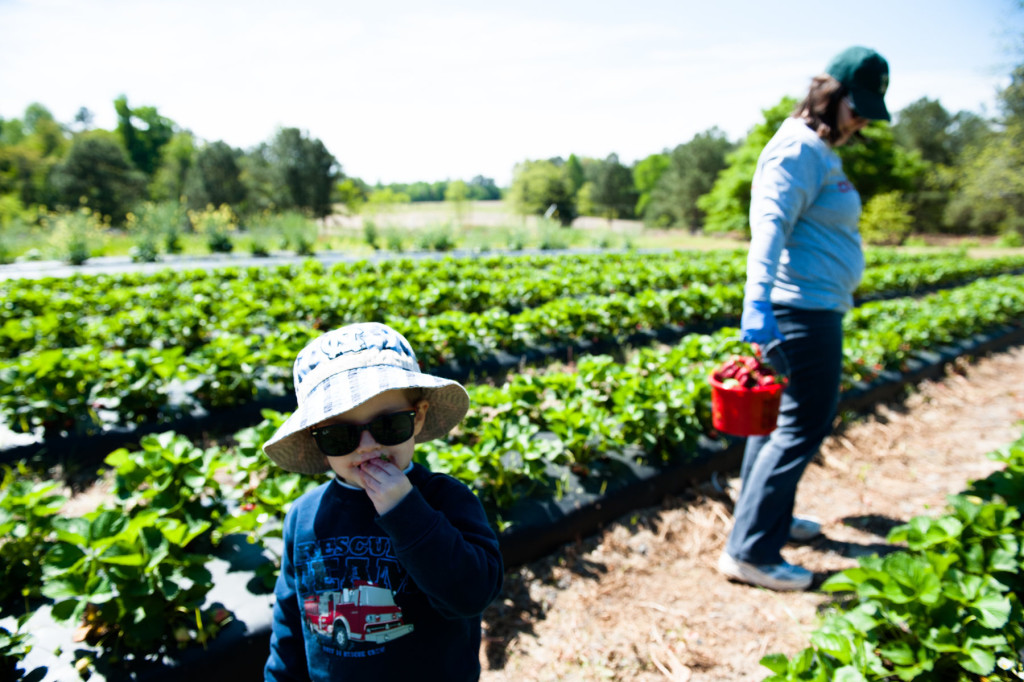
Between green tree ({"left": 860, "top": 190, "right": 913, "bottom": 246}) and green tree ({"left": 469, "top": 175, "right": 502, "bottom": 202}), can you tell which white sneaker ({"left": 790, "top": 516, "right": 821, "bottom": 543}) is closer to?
green tree ({"left": 860, "top": 190, "right": 913, "bottom": 246})

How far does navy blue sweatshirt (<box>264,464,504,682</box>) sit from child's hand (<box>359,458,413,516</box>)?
0.04 metres

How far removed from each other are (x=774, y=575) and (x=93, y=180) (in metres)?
55.8

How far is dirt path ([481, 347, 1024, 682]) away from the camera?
187 cm

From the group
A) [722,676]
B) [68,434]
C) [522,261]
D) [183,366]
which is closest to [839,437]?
[722,676]

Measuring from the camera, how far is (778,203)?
6.42ft

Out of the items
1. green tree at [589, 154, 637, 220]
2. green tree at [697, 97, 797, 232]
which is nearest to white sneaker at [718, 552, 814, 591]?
green tree at [697, 97, 797, 232]

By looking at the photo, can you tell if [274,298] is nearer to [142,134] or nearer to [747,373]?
[747,373]

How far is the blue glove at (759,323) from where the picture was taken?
1.90m

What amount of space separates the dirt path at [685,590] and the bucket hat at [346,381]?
→ 3.86 ft

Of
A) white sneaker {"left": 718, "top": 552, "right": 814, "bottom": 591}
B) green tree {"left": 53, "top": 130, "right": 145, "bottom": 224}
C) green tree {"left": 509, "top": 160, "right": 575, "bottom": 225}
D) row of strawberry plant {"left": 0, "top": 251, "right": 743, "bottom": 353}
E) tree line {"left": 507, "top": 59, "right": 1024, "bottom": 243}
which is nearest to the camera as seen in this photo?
white sneaker {"left": 718, "top": 552, "right": 814, "bottom": 591}

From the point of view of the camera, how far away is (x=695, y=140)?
2016 inches

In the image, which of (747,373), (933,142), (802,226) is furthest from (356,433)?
(933,142)

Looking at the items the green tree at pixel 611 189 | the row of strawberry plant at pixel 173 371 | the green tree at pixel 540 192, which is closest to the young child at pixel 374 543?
the row of strawberry plant at pixel 173 371

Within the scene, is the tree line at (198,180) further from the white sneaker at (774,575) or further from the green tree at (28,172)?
the white sneaker at (774,575)
